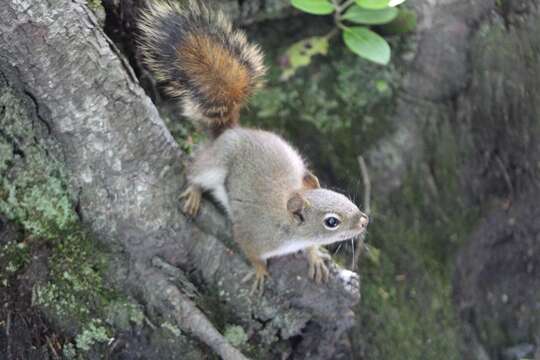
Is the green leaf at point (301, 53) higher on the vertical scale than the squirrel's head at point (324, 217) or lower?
higher

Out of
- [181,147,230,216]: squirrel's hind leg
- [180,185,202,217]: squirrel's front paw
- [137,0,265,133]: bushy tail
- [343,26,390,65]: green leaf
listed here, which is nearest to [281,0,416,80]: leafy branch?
[343,26,390,65]: green leaf

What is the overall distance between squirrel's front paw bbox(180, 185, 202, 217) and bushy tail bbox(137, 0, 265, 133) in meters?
0.28

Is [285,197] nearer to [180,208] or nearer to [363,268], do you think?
[180,208]

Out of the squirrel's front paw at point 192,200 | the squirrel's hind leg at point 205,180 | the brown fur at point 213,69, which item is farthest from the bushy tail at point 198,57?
the squirrel's front paw at point 192,200

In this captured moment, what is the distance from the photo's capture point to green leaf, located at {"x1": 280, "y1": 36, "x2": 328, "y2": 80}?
2734 mm

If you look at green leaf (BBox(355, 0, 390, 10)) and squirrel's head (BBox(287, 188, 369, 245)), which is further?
green leaf (BBox(355, 0, 390, 10))

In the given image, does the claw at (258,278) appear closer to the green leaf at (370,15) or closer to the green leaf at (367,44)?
the green leaf at (367,44)

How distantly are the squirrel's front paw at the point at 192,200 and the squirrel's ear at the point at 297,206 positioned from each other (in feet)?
1.07

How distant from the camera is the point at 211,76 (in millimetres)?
2186

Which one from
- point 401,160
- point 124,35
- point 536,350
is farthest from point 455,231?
point 124,35

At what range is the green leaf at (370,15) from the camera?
2.54m

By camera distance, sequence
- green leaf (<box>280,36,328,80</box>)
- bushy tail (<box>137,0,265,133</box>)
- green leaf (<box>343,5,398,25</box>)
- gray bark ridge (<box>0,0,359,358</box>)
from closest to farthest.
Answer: gray bark ridge (<box>0,0,359,358</box>) → bushy tail (<box>137,0,265,133</box>) → green leaf (<box>343,5,398,25</box>) → green leaf (<box>280,36,328,80</box>)

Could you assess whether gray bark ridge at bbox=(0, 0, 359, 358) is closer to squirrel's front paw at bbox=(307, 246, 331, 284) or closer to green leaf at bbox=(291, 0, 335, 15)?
squirrel's front paw at bbox=(307, 246, 331, 284)

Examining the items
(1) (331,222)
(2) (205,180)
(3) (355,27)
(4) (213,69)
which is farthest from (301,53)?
→ (1) (331,222)
